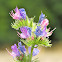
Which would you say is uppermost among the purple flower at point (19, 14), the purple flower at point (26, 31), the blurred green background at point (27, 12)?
the blurred green background at point (27, 12)

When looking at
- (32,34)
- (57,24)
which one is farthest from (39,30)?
(57,24)

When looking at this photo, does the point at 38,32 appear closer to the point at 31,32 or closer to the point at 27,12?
the point at 31,32

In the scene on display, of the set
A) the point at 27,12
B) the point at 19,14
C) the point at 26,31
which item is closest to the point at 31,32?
the point at 26,31

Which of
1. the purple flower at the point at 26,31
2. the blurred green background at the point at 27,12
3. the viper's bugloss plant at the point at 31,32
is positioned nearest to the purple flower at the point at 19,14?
the viper's bugloss plant at the point at 31,32

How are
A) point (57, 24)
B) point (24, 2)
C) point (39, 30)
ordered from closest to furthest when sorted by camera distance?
point (39, 30), point (24, 2), point (57, 24)

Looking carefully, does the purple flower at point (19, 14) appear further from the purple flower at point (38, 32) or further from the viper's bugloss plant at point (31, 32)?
the purple flower at point (38, 32)

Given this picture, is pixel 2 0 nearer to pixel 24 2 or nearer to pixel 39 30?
pixel 24 2

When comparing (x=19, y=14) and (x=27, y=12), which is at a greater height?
(x=27, y=12)

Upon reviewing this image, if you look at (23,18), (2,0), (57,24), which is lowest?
(23,18)
